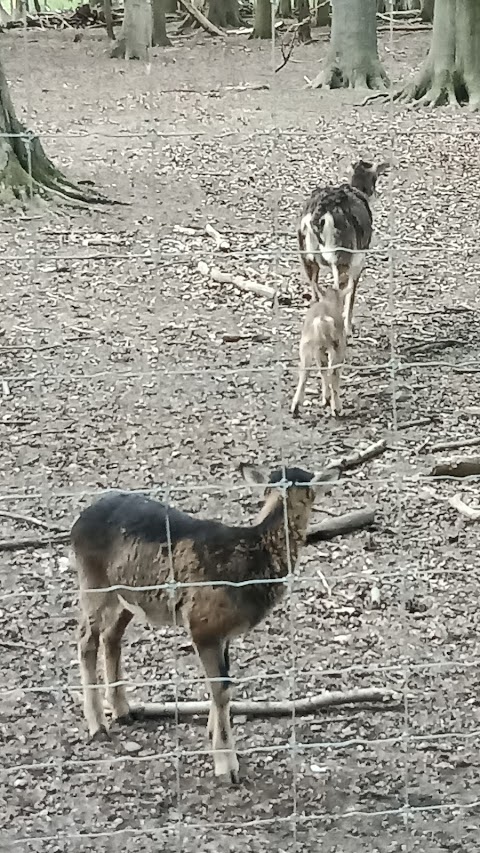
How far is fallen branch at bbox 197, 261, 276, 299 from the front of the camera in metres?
7.17

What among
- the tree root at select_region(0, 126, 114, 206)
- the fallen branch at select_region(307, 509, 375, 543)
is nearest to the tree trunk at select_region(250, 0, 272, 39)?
the tree root at select_region(0, 126, 114, 206)

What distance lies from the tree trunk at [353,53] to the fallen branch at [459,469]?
33.0 ft

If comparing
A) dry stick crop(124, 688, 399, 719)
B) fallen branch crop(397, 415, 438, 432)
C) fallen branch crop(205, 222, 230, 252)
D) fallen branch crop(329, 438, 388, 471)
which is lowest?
fallen branch crop(397, 415, 438, 432)

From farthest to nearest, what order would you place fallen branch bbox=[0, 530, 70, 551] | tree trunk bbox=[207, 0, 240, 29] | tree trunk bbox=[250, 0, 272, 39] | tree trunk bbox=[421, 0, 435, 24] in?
tree trunk bbox=[207, 0, 240, 29] < tree trunk bbox=[421, 0, 435, 24] < tree trunk bbox=[250, 0, 272, 39] < fallen branch bbox=[0, 530, 70, 551]

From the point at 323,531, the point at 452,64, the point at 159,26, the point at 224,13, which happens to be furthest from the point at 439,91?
the point at 323,531

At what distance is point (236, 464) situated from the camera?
16.7ft

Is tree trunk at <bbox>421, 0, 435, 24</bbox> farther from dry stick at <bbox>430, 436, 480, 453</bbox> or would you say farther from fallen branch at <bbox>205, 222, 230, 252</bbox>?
dry stick at <bbox>430, 436, 480, 453</bbox>

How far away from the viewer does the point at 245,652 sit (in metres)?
3.71

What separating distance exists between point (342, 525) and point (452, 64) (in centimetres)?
981

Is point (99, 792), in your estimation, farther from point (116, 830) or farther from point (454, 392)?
point (454, 392)

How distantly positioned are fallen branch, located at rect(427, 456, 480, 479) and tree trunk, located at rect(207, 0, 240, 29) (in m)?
17.7

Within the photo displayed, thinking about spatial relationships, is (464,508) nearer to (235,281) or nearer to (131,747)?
(131,747)

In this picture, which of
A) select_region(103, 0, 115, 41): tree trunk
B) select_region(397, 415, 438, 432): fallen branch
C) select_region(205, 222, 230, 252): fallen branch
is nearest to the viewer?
select_region(397, 415, 438, 432): fallen branch

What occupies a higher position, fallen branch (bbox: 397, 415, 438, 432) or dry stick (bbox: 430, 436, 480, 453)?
dry stick (bbox: 430, 436, 480, 453)
